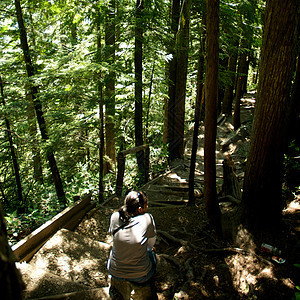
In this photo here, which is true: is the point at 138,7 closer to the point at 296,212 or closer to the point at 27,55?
the point at 27,55

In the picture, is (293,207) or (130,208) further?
(293,207)

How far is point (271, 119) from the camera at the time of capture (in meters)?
4.36

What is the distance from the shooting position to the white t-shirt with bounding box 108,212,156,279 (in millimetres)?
2773

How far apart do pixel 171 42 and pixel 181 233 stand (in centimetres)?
730

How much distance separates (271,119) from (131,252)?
3.45 m

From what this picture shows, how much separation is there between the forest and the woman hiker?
107 inches

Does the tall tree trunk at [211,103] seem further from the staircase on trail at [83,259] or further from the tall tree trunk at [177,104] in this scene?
the tall tree trunk at [177,104]

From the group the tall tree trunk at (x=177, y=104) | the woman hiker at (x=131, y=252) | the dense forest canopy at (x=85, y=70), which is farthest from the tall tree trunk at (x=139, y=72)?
the woman hiker at (x=131, y=252)

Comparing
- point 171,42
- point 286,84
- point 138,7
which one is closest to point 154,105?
point 171,42

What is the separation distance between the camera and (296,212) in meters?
5.28

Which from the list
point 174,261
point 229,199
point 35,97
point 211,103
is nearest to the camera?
point 174,261

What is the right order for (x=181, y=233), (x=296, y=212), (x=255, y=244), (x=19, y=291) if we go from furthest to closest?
(x=181, y=233), (x=296, y=212), (x=255, y=244), (x=19, y=291)

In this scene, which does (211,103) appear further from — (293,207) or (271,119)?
(293,207)

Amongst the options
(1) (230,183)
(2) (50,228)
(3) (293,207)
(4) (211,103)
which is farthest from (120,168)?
(3) (293,207)
